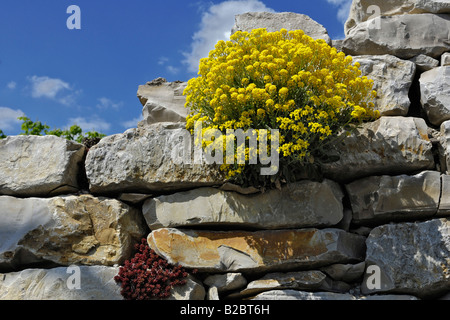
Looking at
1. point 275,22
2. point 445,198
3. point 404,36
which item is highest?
point 275,22

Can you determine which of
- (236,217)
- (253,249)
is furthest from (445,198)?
(236,217)

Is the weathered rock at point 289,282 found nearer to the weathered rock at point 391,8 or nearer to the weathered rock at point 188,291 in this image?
the weathered rock at point 188,291

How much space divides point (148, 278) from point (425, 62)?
4875 millimetres

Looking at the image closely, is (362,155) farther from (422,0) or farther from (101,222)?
(101,222)

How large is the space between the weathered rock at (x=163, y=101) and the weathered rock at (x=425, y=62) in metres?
3.45

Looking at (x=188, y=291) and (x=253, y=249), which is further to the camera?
(x=253, y=249)

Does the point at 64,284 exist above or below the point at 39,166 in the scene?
below

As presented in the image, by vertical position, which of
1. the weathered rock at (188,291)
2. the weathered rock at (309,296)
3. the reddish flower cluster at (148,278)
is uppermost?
the reddish flower cluster at (148,278)

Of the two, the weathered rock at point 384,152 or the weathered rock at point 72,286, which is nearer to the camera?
the weathered rock at point 72,286

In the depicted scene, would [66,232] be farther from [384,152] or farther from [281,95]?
[384,152]

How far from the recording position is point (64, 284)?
4953mm

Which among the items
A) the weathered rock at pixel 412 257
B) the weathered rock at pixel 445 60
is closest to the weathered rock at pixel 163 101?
the weathered rock at pixel 412 257

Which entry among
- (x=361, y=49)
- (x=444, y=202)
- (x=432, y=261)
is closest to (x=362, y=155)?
(x=444, y=202)

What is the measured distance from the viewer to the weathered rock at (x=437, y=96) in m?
5.57
